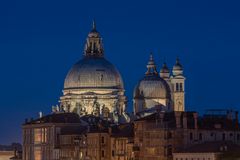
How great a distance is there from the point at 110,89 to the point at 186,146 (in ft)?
117

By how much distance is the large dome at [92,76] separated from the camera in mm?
125812

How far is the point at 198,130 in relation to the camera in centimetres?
9269

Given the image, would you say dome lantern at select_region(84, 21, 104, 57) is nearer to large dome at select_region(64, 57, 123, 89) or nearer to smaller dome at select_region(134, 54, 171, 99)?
large dome at select_region(64, 57, 123, 89)

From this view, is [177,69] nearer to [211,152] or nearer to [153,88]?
[153,88]

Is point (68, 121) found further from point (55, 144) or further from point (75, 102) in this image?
point (75, 102)

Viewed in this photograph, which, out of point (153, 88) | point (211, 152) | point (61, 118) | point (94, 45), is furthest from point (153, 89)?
point (211, 152)

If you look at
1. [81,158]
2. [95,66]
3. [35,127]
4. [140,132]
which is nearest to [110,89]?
[95,66]

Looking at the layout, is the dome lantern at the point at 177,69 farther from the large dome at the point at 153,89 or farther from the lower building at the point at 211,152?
the lower building at the point at 211,152

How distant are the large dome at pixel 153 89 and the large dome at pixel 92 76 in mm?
3927

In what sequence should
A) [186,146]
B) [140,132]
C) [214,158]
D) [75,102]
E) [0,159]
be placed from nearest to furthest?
1. [214,158]
2. [186,146]
3. [140,132]
4. [75,102]
5. [0,159]

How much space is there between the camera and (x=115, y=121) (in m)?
121

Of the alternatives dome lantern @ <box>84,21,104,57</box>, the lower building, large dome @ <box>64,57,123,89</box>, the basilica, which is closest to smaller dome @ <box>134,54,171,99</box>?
the basilica

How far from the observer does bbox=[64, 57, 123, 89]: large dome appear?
125812mm

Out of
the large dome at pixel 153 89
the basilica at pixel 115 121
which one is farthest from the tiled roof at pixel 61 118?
the large dome at pixel 153 89
